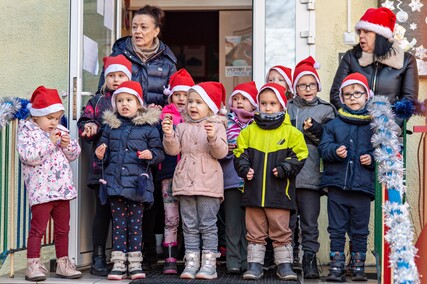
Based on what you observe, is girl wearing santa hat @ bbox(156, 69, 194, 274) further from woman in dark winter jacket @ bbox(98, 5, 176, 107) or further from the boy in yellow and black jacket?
the boy in yellow and black jacket

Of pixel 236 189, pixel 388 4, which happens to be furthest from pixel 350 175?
pixel 388 4

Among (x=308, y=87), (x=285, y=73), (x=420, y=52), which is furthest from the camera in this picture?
(x=420, y=52)

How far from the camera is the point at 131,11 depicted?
320 inches

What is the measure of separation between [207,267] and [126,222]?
673mm

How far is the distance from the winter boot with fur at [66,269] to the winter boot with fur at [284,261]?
1.41m

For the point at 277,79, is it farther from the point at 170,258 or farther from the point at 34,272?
the point at 34,272

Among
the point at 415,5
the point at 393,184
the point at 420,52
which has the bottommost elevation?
the point at 393,184

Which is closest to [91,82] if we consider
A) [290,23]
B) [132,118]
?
[132,118]

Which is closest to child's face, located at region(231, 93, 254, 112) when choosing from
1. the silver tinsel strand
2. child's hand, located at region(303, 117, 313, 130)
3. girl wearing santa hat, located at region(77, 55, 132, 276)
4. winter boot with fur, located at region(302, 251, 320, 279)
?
child's hand, located at region(303, 117, 313, 130)

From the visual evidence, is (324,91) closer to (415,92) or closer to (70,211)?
(415,92)

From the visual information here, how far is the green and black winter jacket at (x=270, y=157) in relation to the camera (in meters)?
5.54

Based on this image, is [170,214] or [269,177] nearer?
[269,177]

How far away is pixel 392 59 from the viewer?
610cm

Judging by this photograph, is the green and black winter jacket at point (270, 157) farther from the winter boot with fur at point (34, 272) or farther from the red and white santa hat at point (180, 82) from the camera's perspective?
the winter boot with fur at point (34, 272)
